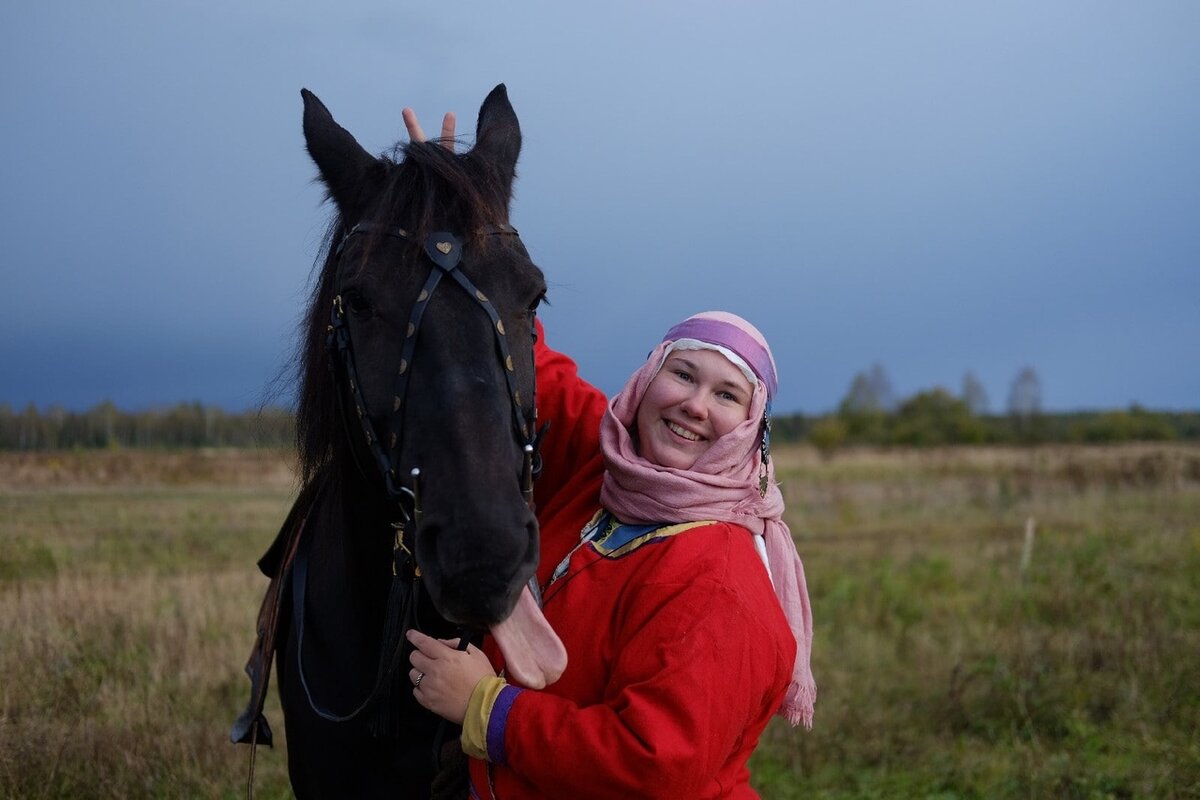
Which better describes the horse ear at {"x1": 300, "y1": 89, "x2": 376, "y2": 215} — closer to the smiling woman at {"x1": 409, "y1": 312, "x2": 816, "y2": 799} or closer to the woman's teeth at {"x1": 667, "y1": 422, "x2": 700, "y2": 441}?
the smiling woman at {"x1": 409, "y1": 312, "x2": 816, "y2": 799}

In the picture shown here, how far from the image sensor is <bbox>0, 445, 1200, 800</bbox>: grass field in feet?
15.5

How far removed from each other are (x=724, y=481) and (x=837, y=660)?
18.7 feet

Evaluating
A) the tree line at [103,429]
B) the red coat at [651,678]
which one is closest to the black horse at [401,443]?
the red coat at [651,678]

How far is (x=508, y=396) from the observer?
2049 millimetres

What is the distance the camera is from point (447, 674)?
7.17 ft

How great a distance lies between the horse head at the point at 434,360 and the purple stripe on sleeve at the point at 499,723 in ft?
1.25

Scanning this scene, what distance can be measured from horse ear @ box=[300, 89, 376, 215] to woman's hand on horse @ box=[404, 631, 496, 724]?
113 cm

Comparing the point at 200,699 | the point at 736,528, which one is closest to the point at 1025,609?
the point at 200,699

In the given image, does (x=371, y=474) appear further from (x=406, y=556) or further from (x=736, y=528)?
(x=736, y=528)

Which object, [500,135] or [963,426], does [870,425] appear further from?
[500,135]

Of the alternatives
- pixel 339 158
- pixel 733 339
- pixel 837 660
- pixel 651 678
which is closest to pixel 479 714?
pixel 651 678

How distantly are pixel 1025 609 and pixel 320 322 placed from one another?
771cm

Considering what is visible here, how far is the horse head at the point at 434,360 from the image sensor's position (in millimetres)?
1812

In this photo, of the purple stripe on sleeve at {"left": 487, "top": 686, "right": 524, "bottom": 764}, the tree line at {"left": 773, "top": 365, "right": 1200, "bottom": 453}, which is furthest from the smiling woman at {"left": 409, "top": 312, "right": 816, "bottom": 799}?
the tree line at {"left": 773, "top": 365, "right": 1200, "bottom": 453}
